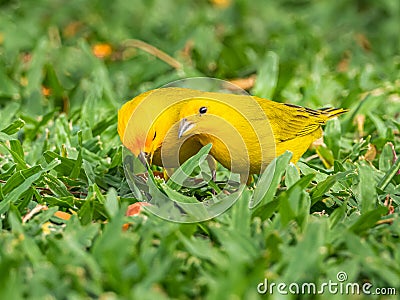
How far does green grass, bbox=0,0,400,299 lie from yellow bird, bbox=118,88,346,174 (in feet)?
0.50

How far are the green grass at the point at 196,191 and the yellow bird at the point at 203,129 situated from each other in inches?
6.0

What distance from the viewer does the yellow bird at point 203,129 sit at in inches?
101

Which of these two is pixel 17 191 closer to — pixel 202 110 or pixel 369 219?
pixel 202 110

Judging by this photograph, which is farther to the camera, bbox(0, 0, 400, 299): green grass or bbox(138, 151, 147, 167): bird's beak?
bbox(138, 151, 147, 167): bird's beak

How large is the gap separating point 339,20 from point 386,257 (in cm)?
416

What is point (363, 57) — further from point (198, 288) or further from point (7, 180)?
point (198, 288)

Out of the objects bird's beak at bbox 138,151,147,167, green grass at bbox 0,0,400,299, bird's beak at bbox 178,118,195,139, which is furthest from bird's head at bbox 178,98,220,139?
green grass at bbox 0,0,400,299

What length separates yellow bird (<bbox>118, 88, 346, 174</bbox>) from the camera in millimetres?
2553

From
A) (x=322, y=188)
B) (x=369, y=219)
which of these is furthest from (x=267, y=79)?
(x=369, y=219)

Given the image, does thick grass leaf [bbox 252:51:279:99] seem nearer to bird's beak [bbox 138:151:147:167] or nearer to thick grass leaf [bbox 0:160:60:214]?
bird's beak [bbox 138:151:147:167]

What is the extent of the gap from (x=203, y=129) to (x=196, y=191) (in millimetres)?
266

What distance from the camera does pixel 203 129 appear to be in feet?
8.48

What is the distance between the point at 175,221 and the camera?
221 centimetres

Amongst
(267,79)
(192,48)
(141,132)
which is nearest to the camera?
(141,132)
